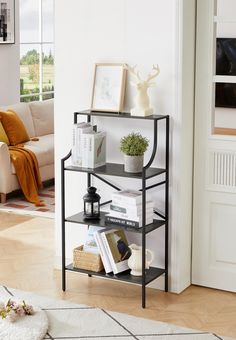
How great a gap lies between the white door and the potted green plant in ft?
1.43

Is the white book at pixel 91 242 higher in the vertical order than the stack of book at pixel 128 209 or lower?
Answer: lower

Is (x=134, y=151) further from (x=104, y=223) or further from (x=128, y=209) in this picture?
(x=104, y=223)

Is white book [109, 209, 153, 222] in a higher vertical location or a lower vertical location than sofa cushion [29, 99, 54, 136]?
lower

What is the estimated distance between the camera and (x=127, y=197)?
486 cm

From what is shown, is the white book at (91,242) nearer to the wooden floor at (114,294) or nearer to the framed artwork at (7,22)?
the wooden floor at (114,294)

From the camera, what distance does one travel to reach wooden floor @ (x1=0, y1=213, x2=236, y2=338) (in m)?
4.69

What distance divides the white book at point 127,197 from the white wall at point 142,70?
7.5 inches

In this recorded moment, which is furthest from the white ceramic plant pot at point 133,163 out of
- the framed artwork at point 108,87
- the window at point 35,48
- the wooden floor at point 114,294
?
the window at point 35,48

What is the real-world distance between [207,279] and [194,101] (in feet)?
3.86

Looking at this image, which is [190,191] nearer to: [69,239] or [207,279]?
[207,279]

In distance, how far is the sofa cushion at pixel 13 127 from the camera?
317 inches

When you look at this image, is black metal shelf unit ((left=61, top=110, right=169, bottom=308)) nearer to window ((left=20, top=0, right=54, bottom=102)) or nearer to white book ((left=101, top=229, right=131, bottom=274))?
white book ((left=101, top=229, right=131, bottom=274))

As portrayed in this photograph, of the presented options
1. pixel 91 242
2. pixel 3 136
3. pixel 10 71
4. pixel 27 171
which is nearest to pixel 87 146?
pixel 91 242

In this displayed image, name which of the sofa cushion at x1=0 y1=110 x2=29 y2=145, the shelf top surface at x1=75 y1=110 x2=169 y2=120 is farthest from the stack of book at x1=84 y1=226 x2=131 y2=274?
the sofa cushion at x1=0 y1=110 x2=29 y2=145
